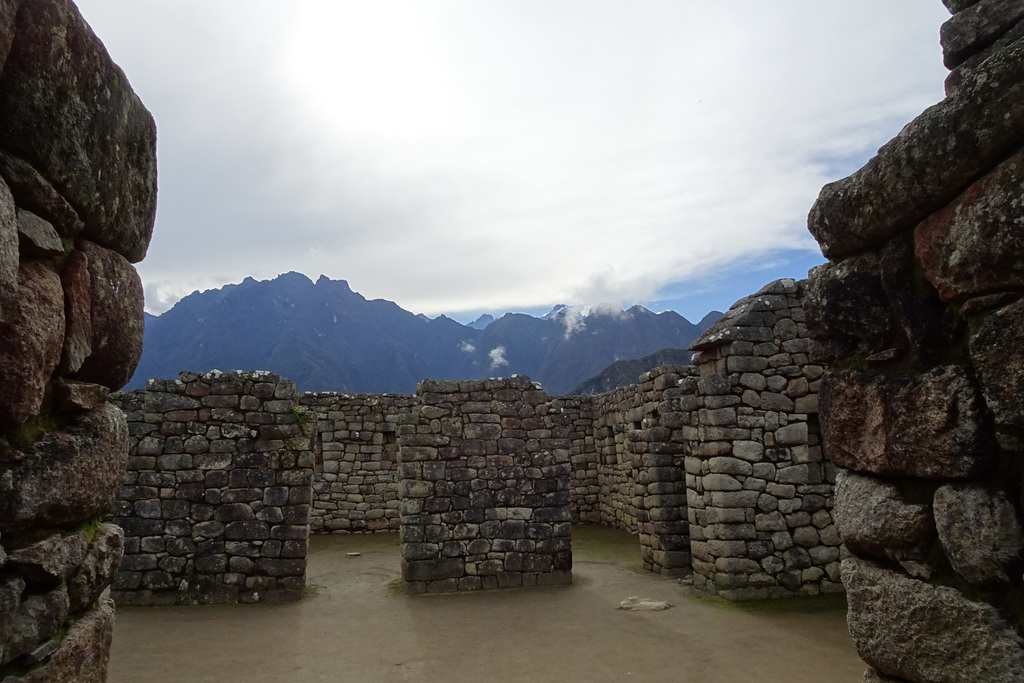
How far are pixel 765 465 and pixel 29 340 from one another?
8.84 m

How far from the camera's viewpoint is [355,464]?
16719 millimetres

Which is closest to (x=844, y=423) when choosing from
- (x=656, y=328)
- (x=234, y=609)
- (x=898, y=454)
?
(x=898, y=454)

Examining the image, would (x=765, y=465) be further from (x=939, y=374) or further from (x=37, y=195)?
(x=37, y=195)

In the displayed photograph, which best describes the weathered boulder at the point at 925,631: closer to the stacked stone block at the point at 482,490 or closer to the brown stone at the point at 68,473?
the brown stone at the point at 68,473

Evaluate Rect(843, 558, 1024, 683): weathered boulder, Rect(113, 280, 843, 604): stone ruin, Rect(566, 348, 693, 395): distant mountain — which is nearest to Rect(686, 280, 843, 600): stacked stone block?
Rect(113, 280, 843, 604): stone ruin

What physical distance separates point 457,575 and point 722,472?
4386mm

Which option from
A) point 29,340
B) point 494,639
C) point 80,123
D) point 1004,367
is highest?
point 80,123

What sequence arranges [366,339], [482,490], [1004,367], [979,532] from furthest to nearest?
[366,339] < [482,490] < [979,532] < [1004,367]

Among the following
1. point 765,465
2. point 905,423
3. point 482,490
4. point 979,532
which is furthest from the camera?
point 482,490

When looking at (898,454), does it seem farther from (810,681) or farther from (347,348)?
(347,348)

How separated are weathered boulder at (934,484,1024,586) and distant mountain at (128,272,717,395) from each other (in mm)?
58036

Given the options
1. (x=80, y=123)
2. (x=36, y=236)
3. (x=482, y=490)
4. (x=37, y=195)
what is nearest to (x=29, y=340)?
(x=36, y=236)

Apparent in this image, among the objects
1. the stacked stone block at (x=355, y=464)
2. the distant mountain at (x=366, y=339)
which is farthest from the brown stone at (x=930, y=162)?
the distant mountain at (x=366, y=339)

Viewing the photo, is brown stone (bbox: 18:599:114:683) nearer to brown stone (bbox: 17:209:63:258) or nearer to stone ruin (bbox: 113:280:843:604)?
brown stone (bbox: 17:209:63:258)
